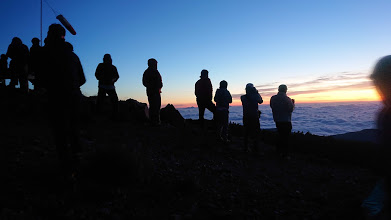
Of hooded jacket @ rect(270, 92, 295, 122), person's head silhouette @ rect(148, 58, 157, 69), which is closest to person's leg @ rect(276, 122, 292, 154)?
hooded jacket @ rect(270, 92, 295, 122)

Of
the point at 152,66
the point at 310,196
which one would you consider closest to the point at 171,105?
the point at 152,66

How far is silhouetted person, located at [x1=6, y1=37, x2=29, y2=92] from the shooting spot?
9.09 meters

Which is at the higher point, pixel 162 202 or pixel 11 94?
pixel 11 94

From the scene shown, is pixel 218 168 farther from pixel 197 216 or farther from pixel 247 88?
pixel 247 88

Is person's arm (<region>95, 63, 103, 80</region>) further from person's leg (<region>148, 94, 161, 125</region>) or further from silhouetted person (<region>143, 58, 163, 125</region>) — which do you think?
person's leg (<region>148, 94, 161, 125</region>)

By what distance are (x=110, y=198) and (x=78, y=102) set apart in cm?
160

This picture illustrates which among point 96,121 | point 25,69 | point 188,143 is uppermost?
point 25,69

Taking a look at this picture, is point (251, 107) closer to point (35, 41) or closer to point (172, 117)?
point (172, 117)

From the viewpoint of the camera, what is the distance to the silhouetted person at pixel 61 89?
3.58m

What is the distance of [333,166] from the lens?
863cm

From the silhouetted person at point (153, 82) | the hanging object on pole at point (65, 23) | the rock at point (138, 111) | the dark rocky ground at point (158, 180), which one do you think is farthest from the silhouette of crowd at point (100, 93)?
the hanging object on pole at point (65, 23)

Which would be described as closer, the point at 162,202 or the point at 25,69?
the point at 162,202

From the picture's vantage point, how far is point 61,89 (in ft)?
11.8

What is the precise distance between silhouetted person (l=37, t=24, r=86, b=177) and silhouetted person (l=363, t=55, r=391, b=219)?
150 inches
